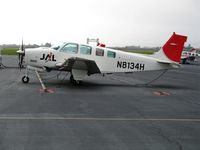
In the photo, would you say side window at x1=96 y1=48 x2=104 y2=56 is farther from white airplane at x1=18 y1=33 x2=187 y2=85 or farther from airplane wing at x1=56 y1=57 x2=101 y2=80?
airplane wing at x1=56 y1=57 x2=101 y2=80

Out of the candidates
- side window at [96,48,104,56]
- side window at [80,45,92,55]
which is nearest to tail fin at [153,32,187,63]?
side window at [96,48,104,56]

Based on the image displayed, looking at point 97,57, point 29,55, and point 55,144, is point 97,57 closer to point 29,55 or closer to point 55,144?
point 29,55

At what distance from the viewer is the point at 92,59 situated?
15930 mm

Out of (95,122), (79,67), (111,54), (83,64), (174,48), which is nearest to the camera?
(95,122)

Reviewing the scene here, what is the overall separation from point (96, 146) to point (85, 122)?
1880 millimetres

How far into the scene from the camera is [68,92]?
42.1ft

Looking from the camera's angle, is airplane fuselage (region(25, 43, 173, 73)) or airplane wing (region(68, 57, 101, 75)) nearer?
airplane wing (region(68, 57, 101, 75))

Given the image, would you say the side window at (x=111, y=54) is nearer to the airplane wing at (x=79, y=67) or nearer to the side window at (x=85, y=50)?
the side window at (x=85, y=50)

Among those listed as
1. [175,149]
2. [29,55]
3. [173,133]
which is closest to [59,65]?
[29,55]

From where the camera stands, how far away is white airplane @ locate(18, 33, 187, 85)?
15195mm

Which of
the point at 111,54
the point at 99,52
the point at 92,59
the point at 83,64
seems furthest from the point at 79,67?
the point at 111,54

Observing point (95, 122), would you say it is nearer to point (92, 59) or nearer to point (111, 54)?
point (92, 59)

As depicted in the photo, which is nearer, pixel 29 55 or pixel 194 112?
pixel 194 112

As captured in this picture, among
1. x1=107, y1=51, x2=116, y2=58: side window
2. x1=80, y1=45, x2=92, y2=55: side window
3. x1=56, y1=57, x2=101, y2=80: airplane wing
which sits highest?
x1=80, y1=45, x2=92, y2=55: side window
